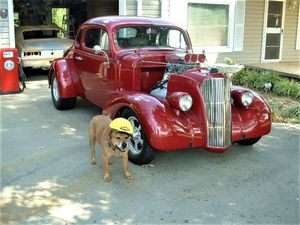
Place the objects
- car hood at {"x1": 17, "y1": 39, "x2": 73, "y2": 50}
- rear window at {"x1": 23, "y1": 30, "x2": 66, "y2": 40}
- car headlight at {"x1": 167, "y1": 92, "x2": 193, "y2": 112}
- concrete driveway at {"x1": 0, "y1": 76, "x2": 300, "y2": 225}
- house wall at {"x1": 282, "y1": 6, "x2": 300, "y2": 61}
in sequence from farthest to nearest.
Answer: house wall at {"x1": 282, "y1": 6, "x2": 300, "y2": 61}, rear window at {"x1": 23, "y1": 30, "x2": 66, "y2": 40}, car hood at {"x1": 17, "y1": 39, "x2": 73, "y2": 50}, car headlight at {"x1": 167, "y1": 92, "x2": 193, "y2": 112}, concrete driveway at {"x1": 0, "y1": 76, "x2": 300, "y2": 225}

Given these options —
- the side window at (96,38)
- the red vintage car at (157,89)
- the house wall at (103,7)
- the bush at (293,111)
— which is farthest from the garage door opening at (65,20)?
the bush at (293,111)

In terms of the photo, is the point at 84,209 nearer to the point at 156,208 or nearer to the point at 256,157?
the point at 156,208

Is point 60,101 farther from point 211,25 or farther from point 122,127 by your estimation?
point 211,25

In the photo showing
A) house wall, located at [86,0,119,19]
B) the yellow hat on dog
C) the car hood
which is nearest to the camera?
the yellow hat on dog

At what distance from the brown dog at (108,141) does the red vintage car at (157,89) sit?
395mm

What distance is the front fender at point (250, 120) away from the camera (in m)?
4.87

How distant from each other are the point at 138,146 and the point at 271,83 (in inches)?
228

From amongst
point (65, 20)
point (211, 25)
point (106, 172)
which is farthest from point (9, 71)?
point (65, 20)

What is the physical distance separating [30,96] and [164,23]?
3.85 meters

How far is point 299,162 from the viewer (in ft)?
16.9

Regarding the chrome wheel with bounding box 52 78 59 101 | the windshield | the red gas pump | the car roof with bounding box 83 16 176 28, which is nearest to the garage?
the red gas pump

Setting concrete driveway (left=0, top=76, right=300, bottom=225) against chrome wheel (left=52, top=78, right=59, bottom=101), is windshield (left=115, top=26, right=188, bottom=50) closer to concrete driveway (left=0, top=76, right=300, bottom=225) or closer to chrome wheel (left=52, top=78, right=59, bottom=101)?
concrete driveway (left=0, top=76, right=300, bottom=225)

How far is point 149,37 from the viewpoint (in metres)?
6.34

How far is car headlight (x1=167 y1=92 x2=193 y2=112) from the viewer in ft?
15.1
